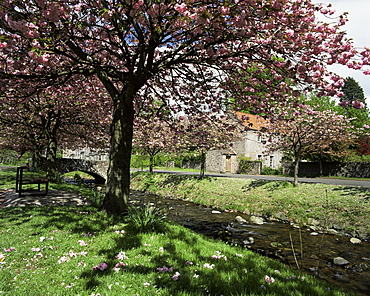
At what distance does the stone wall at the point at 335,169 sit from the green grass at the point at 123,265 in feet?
96.3

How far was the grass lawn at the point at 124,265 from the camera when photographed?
3.60 m

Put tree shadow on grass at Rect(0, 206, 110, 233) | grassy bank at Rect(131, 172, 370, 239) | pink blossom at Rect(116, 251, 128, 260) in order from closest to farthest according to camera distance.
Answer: pink blossom at Rect(116, 251, 128, 260) → tree shadow on grass at Rect(0, 206, 110, 233) → grassy bank at Rect(131, 172, 370, 239)

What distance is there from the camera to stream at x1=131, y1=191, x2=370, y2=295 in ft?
21.5

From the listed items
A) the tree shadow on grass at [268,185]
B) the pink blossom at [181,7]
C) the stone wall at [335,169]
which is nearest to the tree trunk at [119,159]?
the pink blossom at [181,7]

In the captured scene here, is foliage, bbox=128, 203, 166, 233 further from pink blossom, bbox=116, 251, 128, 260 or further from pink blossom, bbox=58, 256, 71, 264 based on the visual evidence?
pink blossom, bbox=58, 256, 71, 264

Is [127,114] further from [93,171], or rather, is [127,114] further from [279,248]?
[93,171]

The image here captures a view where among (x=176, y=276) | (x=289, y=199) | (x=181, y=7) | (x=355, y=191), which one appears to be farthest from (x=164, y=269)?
(x=355, y=191)

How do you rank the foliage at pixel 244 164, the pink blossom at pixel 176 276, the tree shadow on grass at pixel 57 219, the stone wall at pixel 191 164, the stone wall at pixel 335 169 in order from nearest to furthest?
the pink blossom at pixel 176 276 → the tree shadow on grass at pixel 57 219 → the stone wall at pixel 335 169 → the foliage at pixel 244 164 → the stone wall at pixel 191 164

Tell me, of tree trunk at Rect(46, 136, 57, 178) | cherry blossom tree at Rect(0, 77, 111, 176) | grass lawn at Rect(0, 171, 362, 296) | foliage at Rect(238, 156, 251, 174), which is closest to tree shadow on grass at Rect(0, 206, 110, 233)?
grass lawn at Rect(0, 171, 362, 296)

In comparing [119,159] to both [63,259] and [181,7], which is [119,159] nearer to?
[63,259]

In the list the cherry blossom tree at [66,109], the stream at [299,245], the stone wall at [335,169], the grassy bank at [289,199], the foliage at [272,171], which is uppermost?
the cherry blossom tree at [66,109]

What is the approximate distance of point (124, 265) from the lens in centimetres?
426

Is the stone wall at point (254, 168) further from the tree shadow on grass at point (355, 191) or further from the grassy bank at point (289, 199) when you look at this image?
the tree shadow on grass at point (355, 191)

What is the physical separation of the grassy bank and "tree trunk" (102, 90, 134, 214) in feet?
21.3
